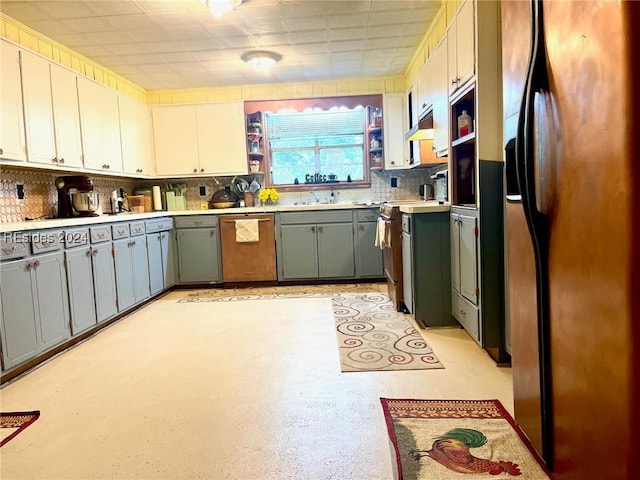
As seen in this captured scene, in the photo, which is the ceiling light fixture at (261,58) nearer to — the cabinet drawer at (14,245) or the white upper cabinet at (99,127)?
the white upper cabinet at (99,127)

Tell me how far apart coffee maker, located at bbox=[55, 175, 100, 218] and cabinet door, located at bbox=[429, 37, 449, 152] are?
9.85ft

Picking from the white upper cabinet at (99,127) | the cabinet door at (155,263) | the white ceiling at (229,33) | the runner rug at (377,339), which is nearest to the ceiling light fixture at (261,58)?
the white ceiling at (229,33)

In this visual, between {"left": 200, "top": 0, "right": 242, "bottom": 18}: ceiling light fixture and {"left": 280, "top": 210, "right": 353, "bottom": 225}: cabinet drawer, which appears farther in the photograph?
{"left": 280, "top": 210, "right": 353, "bottom": 225}: cabinet drawer

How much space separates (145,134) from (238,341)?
3.20 metres

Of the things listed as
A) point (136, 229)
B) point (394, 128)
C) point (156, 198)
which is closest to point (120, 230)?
point (136, 229)

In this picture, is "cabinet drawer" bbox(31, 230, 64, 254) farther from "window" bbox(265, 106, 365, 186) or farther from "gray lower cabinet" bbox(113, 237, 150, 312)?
"window" bbox(265, 106, 365, 186)

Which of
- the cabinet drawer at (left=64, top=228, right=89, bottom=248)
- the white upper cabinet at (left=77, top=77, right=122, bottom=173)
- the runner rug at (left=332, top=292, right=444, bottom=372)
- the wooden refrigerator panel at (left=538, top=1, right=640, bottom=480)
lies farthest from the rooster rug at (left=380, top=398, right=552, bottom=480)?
the white upper cabinet at (left=77, top=77, right=122, bottom=173)

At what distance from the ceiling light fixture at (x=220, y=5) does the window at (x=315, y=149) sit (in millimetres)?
2251

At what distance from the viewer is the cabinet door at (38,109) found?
3.04 metres

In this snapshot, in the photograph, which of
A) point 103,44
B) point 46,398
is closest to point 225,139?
point 103,44

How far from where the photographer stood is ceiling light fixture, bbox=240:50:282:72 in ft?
13.1

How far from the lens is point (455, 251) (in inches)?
114

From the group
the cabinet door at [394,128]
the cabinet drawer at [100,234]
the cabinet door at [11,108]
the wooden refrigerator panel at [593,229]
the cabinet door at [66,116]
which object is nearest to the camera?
the wooden refrigerator panel at [593,229]

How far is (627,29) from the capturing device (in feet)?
2.90
